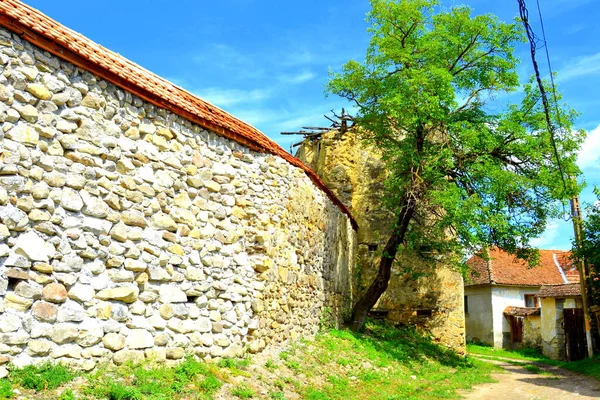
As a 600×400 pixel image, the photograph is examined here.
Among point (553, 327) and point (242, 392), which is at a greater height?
point (553, 327)

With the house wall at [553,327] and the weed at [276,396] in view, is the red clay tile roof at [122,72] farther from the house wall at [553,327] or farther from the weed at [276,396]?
the house wall at [553,327]

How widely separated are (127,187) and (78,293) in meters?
1.32

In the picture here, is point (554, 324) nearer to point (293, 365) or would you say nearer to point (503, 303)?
point (503, 303)

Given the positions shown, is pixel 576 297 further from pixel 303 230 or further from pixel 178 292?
pixel 178 292

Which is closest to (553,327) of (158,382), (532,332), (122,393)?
(532,332)

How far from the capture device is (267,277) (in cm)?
813

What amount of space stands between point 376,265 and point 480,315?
13.6 meters

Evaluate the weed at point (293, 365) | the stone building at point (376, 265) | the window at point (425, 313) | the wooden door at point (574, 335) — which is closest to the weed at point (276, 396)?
the weed at point (293, 365)

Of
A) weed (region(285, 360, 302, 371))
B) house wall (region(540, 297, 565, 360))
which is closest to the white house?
house wall (region(540, 297, 565, 360))

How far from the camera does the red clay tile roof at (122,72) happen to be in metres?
5.21

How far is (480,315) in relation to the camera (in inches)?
1067

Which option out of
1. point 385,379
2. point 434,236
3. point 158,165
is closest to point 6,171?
point 158,165

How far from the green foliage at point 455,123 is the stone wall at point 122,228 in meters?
4.90

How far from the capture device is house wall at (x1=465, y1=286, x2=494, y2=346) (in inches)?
1043
